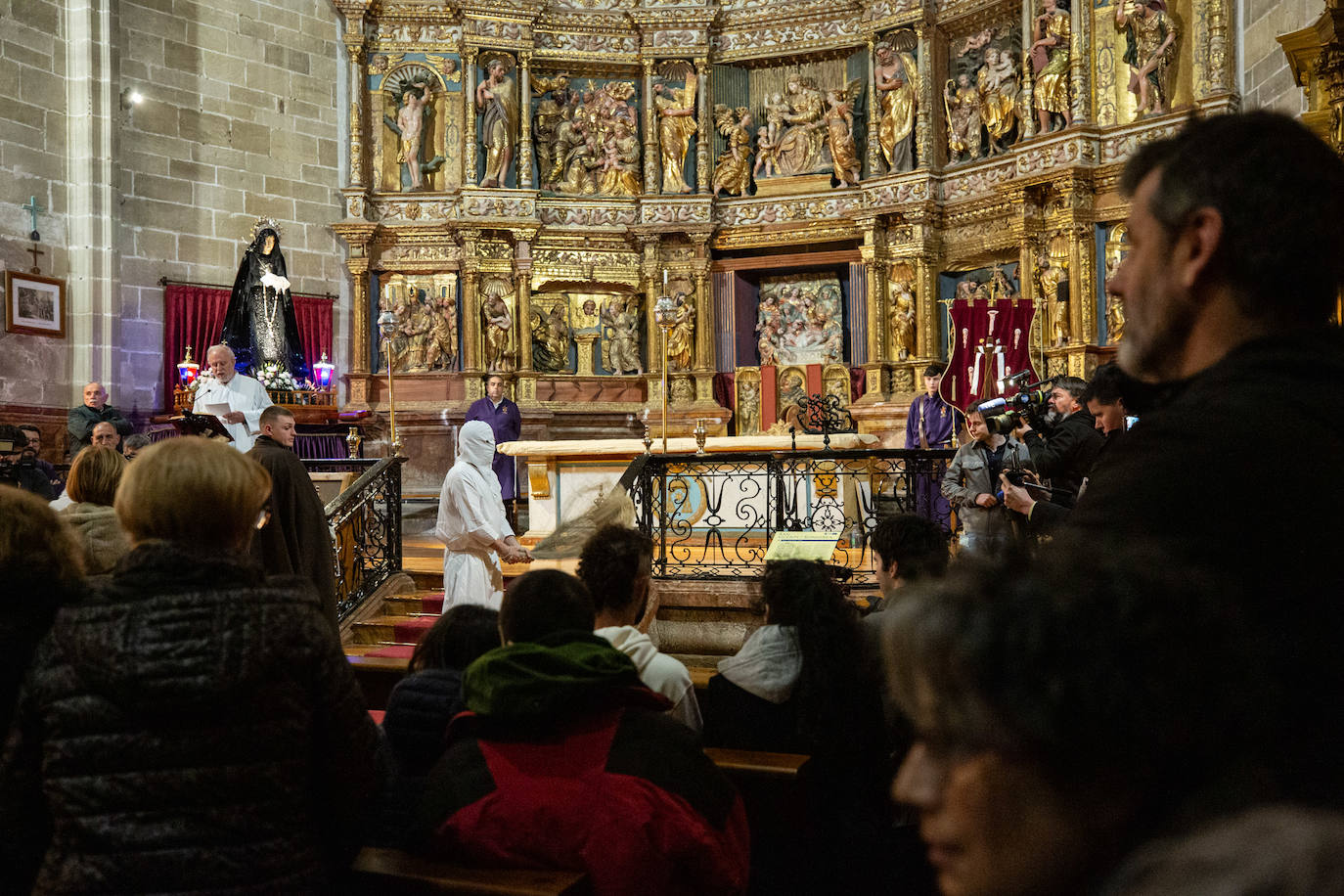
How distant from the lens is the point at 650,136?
15.1 m

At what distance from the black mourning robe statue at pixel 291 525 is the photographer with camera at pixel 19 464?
11.2 feet

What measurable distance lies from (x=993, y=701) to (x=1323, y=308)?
0.80 m

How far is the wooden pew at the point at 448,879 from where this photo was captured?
83.6 inches

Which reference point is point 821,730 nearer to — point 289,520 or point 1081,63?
point 289,520

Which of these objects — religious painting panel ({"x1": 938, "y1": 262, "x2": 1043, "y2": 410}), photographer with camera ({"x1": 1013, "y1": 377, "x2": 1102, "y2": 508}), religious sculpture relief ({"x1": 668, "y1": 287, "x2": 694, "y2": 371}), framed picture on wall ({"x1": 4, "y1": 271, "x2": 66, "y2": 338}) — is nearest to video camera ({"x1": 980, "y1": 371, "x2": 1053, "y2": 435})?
photographer with camera ({"x1": 1013, "y1": 377, "x2": 1102, "y2": 508})

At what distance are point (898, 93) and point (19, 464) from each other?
11086 millimetres

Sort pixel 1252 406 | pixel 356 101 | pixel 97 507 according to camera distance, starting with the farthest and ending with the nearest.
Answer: pixel 356 101
pixel 97 507
pixel 1252 406

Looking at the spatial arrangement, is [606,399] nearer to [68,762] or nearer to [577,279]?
[577,279]

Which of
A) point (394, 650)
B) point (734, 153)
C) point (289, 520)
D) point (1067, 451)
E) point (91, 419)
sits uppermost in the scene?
point (734, 153)

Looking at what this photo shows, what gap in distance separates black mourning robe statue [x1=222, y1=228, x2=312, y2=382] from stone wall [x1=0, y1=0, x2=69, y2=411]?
1.90 meters

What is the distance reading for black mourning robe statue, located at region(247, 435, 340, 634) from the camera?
5035mm

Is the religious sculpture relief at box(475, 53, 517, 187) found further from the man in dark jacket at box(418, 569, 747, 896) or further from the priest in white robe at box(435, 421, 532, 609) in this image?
the man in dark jacket at box(418, 569, 747, 896)

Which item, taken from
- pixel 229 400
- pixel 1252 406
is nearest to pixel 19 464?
pixel 229 400

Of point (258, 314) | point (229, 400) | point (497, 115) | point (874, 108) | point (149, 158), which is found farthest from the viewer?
point (497, 115)
